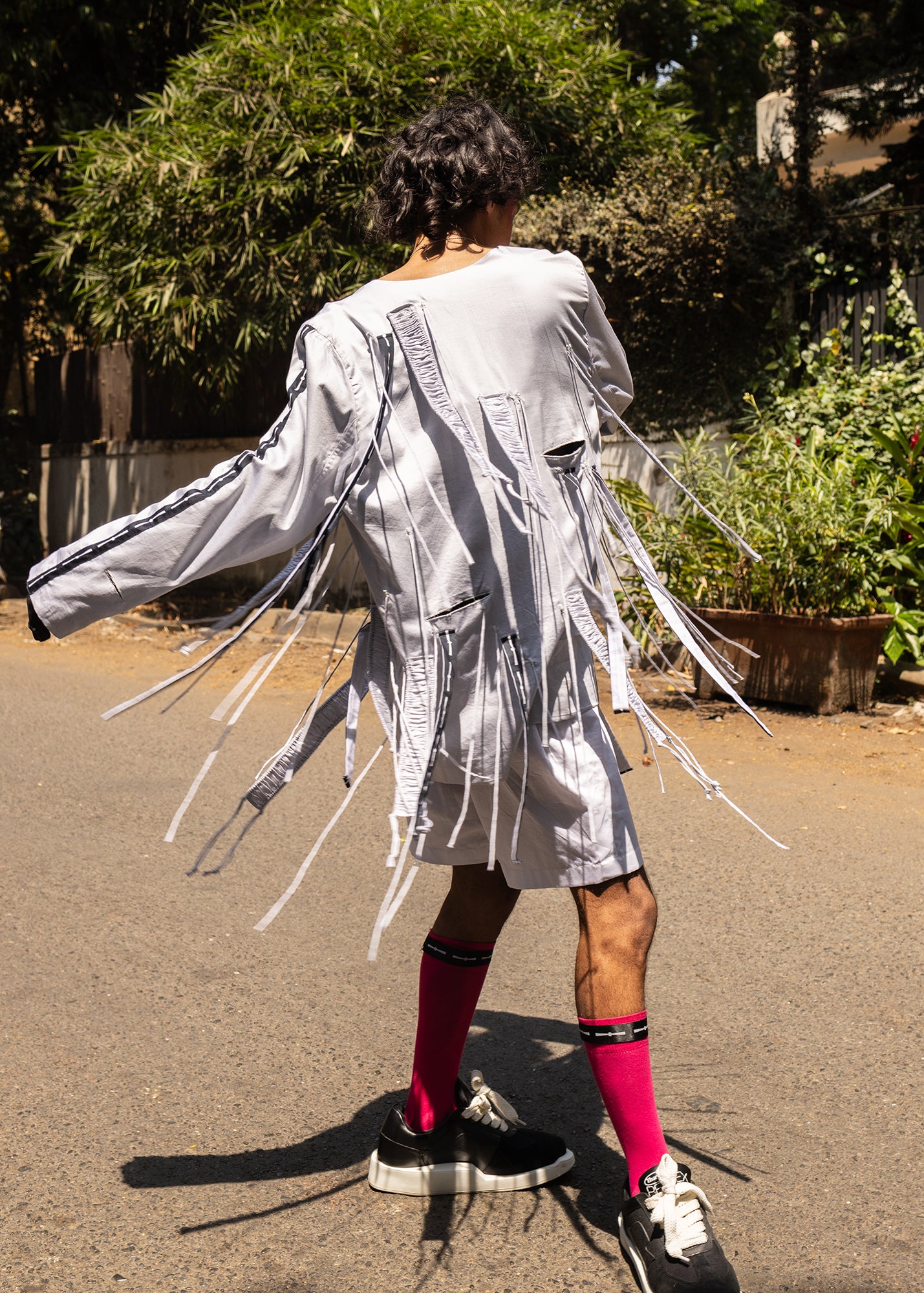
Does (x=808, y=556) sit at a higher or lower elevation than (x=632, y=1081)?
higher

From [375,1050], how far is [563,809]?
1.17 metres

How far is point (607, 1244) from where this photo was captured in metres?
2.18

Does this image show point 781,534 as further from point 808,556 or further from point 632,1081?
point 632,1081

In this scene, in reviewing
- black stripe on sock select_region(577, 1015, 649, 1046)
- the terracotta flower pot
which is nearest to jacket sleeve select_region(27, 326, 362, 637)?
black stripe on sock select_region(577, 1015, 649, 1046)

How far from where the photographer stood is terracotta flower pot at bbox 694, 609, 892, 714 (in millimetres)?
6359

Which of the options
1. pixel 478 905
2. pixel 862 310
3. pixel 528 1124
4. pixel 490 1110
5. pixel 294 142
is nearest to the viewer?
pixel 478 905

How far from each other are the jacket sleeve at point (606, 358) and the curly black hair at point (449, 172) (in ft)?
0.76

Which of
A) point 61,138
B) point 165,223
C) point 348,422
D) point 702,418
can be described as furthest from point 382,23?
point 348,422

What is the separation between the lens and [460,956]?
7.59 ft

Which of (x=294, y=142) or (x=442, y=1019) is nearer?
(x=442, y=1019)

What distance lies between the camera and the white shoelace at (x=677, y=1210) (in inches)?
76.5

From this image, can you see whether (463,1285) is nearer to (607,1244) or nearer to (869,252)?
(607,1244)

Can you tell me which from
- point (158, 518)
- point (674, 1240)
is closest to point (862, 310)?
point (158, 518)

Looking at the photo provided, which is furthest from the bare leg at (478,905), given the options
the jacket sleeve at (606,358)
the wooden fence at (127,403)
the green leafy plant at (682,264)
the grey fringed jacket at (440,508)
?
the wooden fence at (127,403)
